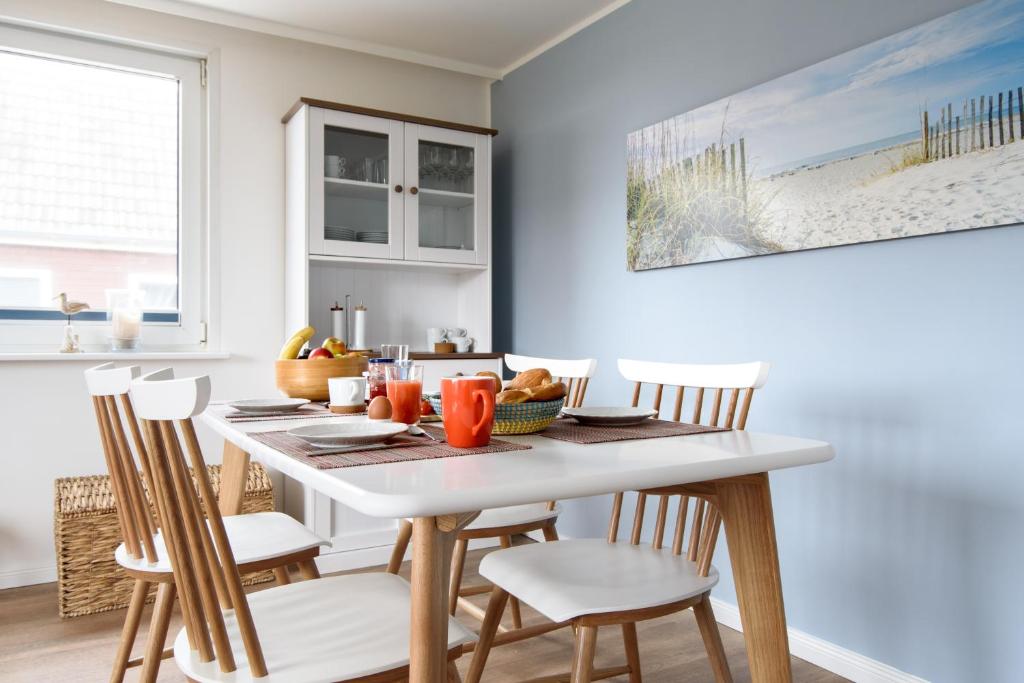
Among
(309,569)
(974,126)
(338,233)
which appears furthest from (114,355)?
(974,126)

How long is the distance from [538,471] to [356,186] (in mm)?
2491

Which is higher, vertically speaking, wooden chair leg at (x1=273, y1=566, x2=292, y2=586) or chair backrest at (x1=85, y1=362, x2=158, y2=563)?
chair backrest at (x1=85, y1=362, x2=158, y2=563)

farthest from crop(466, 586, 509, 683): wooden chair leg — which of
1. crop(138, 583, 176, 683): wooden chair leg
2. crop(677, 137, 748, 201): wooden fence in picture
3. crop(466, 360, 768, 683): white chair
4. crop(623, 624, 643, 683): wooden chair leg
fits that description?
crop(677, 137, 748, 201): wooden fence in picture

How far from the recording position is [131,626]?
5.62ft

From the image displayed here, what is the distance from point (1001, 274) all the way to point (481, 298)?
2.32 meters

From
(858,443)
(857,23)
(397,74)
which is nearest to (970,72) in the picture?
(857,23)

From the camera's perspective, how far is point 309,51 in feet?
11.4

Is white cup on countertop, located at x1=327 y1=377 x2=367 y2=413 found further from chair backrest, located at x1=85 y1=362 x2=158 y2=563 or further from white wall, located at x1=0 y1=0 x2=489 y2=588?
white wall, located at x1=0 y1=0 x2=489 y2=588

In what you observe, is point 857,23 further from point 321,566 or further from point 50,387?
point 50,387

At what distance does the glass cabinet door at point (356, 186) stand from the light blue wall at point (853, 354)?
0.89 metres

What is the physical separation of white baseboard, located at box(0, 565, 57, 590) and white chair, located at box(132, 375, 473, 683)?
219 centimetres

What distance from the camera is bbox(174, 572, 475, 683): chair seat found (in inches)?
41.8

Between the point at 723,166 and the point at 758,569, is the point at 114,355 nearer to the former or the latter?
the point at 723,166

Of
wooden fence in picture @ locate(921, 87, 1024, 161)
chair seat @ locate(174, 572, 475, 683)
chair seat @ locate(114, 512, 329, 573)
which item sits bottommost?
chair seat @ locate(174, 572, 475, 683)
